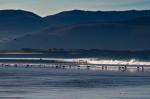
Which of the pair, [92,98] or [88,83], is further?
[88,83]

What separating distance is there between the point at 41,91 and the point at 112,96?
7.67 metres

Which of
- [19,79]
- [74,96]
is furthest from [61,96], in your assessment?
[19,79]

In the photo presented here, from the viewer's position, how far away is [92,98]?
61.5 m

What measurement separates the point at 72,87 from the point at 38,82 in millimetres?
7686

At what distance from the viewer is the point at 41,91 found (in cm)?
6775

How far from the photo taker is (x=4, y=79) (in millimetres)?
85000

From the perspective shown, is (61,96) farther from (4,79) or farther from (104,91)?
(4,79)

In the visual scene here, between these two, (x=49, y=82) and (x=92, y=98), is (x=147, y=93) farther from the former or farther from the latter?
(x=49, y=82)

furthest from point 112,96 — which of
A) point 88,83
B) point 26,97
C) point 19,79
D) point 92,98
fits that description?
point 19,79

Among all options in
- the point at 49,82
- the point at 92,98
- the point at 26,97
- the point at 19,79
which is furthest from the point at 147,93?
the point at 19,79

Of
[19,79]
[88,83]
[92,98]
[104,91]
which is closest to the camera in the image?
[92,98]

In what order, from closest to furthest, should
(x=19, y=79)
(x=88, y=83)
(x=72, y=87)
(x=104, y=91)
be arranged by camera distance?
(x=104, y=91), (x=72, y=87), (x=88, y=83), (x=19, y=79)

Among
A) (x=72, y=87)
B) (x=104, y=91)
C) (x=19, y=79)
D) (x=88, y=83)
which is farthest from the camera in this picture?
(x=19, y=79)

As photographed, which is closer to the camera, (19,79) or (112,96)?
(112,96)
